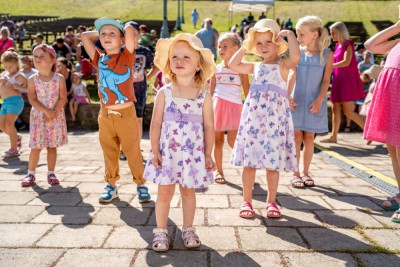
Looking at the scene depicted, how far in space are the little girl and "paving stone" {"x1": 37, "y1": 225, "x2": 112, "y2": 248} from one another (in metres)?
1.48

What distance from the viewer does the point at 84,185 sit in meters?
4.48

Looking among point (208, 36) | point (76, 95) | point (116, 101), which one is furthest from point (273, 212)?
point (208, 36)

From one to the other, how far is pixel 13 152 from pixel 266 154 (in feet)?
14.4

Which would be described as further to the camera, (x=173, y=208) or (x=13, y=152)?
(x=13, y=152)

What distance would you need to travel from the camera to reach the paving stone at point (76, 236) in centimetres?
286

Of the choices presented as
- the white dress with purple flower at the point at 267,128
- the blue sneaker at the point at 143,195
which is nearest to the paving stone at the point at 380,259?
the white dress with purple flower at the point at 267,128

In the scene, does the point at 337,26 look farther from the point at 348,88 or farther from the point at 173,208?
the point at 173,208

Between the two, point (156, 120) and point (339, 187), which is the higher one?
point (156, 120)

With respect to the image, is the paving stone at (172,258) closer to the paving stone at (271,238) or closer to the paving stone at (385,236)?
the paving stone at (271,238)

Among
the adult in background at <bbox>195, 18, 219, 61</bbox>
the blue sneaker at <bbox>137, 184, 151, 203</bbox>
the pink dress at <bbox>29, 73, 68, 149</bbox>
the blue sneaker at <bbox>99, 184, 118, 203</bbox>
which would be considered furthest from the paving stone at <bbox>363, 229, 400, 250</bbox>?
the adult in background at <bbox>195, 18, 219, 61</bbox>

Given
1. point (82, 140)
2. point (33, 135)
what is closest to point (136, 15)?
point (82, 140)

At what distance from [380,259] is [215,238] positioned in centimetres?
117

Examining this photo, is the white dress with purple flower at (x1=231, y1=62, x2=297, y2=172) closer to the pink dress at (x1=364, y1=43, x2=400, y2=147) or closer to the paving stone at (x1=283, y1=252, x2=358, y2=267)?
the pink dress at (x1=364, y1=43, x2=400, y2=147)

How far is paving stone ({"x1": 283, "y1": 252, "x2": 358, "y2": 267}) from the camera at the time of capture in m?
2.62
